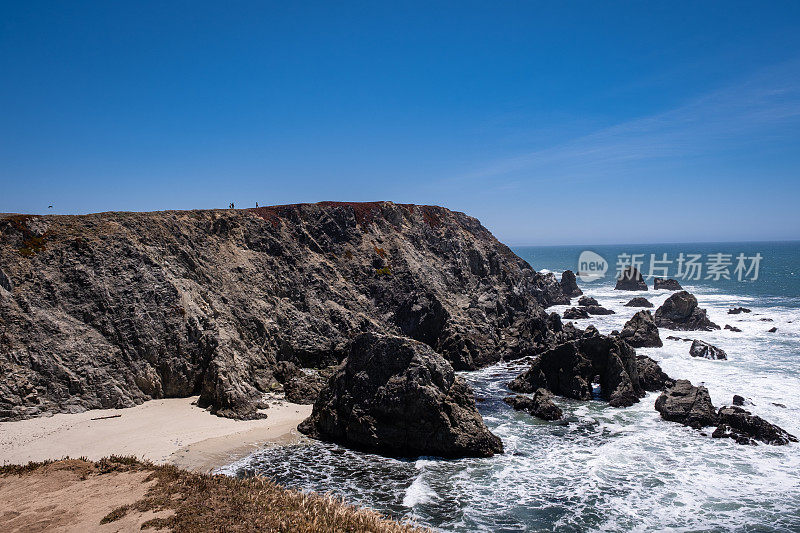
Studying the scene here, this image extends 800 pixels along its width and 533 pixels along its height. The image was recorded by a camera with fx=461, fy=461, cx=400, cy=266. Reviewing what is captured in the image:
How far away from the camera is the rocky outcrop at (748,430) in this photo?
954 inches

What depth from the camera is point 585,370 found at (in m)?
34.1

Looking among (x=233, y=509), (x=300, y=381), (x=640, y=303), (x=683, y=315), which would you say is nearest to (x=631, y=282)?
(x=640, y=303)

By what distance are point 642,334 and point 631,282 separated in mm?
56485

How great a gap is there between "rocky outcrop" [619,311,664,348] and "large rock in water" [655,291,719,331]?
1028cm

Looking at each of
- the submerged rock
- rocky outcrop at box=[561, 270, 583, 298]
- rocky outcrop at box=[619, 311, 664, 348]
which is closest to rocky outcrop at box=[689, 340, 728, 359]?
rocky outcrop at box=[619, 311, 664, 348]

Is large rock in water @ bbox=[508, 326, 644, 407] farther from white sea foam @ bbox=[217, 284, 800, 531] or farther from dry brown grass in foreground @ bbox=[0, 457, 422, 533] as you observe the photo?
dry brown grass in foreground @ bbox=[0, 457, 422, 533]

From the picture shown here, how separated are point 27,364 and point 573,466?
99.8ft

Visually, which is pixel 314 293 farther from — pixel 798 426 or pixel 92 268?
pixel 798 426

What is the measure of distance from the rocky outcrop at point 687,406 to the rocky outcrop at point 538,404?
6371 mm

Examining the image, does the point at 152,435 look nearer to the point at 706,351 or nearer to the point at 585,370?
the point at 585,370

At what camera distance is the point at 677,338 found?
164ft

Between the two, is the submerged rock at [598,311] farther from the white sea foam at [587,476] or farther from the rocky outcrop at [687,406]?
the rocky outcrop at [687,406]

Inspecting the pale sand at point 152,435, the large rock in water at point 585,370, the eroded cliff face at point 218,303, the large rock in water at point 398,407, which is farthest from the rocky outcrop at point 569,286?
the pale sand at point 152,435

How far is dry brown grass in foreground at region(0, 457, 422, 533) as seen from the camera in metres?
11.7
